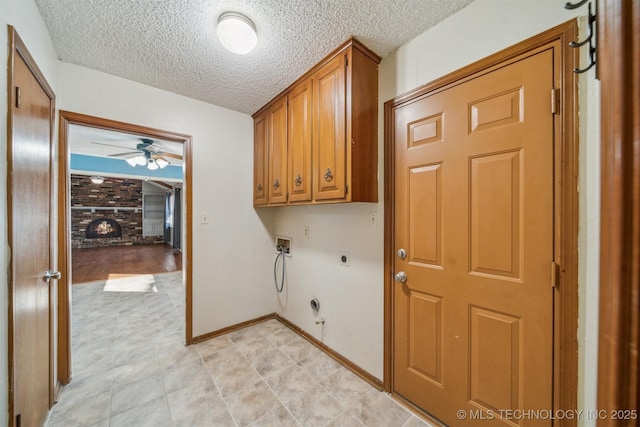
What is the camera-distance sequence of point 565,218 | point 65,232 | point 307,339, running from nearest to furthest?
point 565,218, point 65,232, point 307,339

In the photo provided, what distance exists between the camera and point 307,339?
2.38 meters

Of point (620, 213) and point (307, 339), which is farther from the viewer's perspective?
point (307, 339)

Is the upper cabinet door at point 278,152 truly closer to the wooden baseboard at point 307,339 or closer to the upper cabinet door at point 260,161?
the upper cabinet door at point 260,161

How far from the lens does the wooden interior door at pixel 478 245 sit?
1094 millimetres

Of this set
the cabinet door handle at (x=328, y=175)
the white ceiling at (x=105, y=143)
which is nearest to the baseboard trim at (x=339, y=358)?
the cabinet door handle at (x=328, y=175)

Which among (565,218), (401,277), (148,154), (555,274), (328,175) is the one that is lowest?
(401,277)

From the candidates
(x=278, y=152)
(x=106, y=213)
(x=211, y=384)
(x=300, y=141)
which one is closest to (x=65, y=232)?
(x=211, y=384)

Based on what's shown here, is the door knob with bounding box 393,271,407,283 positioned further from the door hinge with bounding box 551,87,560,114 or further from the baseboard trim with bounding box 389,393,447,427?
the door hinge with bounding box 551,87,560,114

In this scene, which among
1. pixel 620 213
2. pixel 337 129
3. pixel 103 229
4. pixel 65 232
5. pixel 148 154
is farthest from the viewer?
pixel 103 229

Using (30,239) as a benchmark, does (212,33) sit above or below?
above

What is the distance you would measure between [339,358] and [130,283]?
419 centimetres

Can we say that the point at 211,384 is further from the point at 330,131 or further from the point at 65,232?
the point at 330,131

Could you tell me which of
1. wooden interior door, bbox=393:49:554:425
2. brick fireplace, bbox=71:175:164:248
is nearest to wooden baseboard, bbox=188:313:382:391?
wooden interior door, bbox=393:49:554:425

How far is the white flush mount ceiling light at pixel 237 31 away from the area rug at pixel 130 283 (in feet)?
13.3
